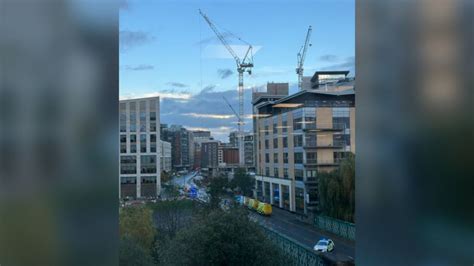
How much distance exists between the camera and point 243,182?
11.6 feet

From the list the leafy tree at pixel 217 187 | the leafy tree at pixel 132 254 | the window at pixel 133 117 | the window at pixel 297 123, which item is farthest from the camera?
the window at pixel 297 123

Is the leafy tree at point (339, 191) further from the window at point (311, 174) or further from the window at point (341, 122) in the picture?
the window at point (341, 122)

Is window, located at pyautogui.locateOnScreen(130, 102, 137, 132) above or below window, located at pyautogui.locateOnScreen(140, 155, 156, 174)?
above

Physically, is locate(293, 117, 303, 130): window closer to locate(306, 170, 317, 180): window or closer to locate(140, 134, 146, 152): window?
locate(306, 170, 317, 180): window

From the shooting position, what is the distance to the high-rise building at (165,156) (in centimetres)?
323

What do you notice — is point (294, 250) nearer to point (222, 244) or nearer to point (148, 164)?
point (222, 244)

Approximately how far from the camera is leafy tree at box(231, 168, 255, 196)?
3520 mm

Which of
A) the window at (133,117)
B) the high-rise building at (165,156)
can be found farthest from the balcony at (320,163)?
the window at (133,117)

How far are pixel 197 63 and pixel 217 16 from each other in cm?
47

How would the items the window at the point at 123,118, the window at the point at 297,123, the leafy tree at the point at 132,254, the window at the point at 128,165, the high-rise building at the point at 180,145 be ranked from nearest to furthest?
1. the leafy tree at the point at 132,254
2. the window at the point at 128,165
3. the window at the point at 123,118
4. the high-rise building at the point at 180,145
5. the window at the point at 297,123

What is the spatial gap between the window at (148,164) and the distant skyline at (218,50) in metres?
0.37

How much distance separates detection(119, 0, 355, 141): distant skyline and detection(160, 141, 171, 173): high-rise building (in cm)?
22
